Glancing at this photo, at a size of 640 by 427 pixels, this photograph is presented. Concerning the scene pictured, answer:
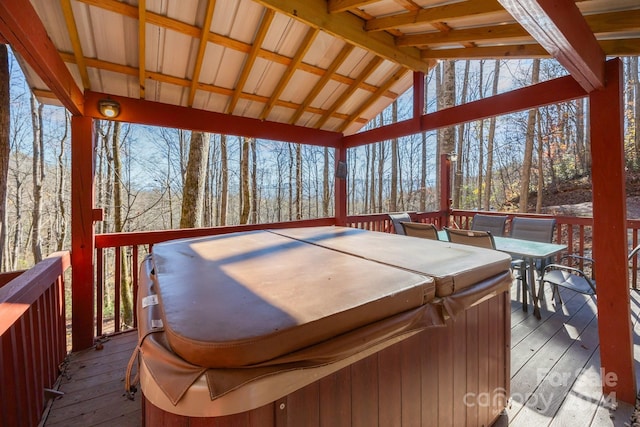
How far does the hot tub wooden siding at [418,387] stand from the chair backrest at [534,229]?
114 inches

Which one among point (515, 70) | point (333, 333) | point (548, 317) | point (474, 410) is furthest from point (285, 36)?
point (515, 70)

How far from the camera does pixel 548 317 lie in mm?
3240

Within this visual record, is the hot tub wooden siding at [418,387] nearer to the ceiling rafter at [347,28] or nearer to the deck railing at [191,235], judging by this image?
the deck railing at [191,235]

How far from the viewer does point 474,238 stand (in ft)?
10.6

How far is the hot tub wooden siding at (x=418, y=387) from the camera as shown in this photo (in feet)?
3.31

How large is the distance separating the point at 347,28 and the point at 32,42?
238 cm

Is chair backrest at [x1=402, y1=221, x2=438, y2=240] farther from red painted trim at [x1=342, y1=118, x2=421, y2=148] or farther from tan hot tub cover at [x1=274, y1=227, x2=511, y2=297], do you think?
red painted trim at [x1=342, y1=118, x2=421, y2=148]

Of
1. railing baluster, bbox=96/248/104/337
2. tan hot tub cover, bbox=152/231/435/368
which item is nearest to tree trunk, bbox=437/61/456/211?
tan hot tub cover, bbox=152/231/435/368

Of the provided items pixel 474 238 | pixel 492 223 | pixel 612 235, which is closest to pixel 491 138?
pixel 492 223

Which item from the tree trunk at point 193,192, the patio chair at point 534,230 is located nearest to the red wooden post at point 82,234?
the tree trunk at point 193,192

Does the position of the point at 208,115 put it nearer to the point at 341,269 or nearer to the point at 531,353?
the point at 341,269

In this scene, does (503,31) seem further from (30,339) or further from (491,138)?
(491,138)

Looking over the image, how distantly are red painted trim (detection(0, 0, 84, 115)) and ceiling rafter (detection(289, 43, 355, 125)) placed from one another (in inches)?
101

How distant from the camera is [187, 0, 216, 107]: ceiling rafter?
8.18ft
